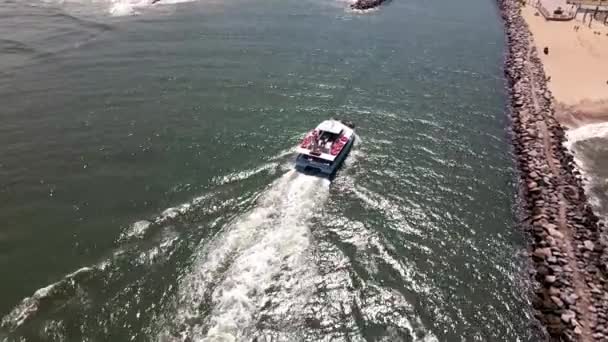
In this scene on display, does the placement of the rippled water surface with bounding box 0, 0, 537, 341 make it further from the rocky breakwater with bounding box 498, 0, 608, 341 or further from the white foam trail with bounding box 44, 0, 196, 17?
the white foam trail with bounding box 44, 0, 196, 17

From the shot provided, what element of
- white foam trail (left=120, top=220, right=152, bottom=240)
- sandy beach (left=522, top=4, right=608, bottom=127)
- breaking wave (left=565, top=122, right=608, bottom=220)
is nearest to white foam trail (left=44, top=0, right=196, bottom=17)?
white foam trail (left=120, top=220, right=152, bottom=240)

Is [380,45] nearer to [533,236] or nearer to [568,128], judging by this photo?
[568,128]

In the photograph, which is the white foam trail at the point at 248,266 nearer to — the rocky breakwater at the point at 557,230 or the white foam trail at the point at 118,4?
the rocky breakwater at the point at 557,230

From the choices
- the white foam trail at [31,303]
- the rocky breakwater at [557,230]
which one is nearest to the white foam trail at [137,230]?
the white foam trail at [31,303]

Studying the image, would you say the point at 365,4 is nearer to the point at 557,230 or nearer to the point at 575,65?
the point at 575,65

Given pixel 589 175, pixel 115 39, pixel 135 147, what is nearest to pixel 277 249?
pixel 135 147
